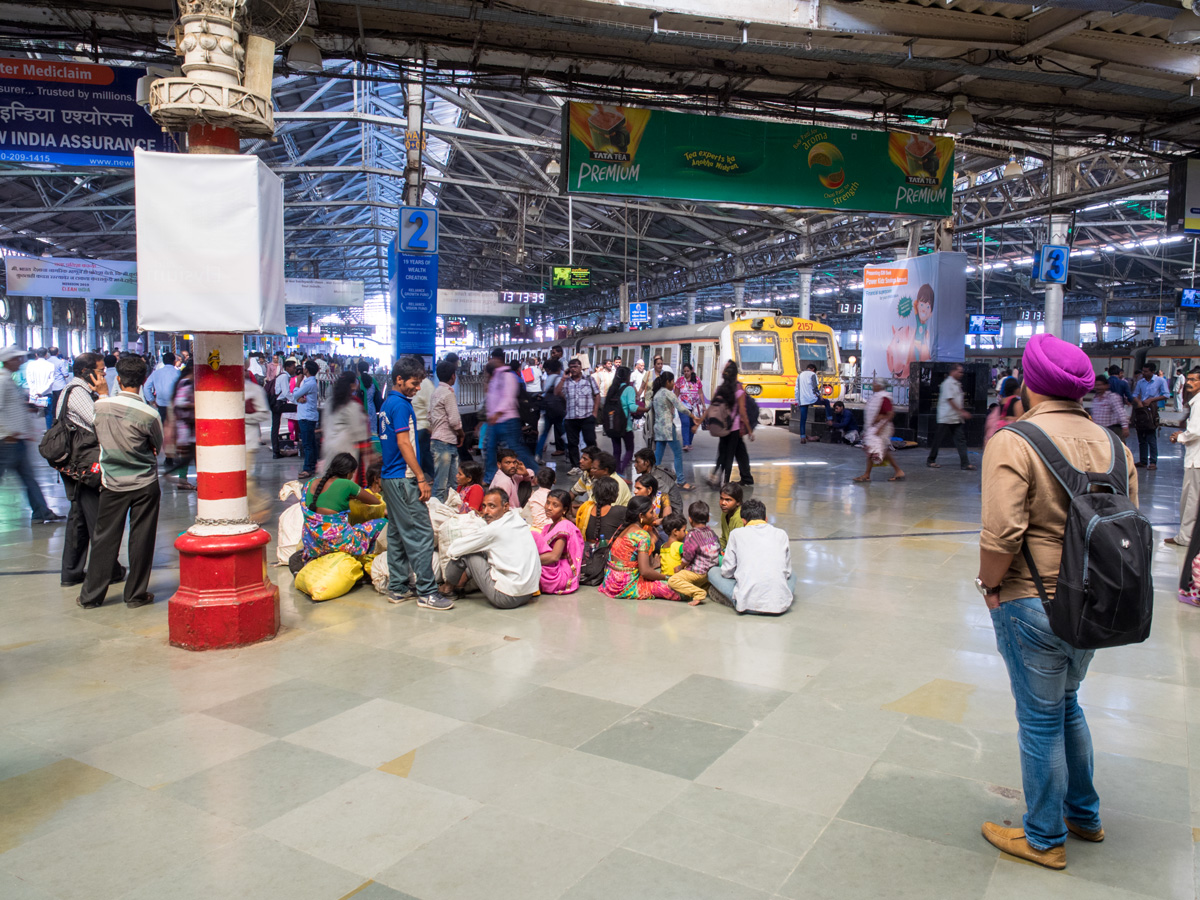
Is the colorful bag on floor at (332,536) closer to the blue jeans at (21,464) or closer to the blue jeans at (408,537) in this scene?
the blue jeans at (408,537)

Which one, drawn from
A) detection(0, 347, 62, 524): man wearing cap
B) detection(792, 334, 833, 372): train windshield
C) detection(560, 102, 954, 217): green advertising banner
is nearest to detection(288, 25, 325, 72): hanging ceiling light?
detection(560, 102, 954, 217): green advertising banner

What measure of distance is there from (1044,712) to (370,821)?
7.72ft

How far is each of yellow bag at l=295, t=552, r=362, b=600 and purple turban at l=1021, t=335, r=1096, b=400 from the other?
4.78 metres

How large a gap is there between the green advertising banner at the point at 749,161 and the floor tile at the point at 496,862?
7688mm

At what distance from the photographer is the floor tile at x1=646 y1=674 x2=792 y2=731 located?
3.96 m

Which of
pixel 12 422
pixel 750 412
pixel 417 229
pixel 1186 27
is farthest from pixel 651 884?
pixel 417 229

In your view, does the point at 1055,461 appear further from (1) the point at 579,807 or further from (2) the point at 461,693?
(2) the point at 461,693

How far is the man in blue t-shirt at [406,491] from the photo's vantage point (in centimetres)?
556

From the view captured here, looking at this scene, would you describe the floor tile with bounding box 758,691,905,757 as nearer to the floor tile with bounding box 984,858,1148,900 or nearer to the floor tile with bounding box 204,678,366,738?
the floor tile with bounding box 984,858,1148,900

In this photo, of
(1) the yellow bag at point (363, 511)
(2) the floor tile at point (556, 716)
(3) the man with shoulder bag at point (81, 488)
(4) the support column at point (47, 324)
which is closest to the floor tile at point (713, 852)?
(2) the floor tile at point (556, 716)

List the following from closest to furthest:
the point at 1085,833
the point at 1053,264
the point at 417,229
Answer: the point at 1085,833
the point at 417,229
the point at 1053,264

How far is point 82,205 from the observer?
2348cm

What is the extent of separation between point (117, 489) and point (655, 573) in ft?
12.2

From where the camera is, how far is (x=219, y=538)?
4883mm
